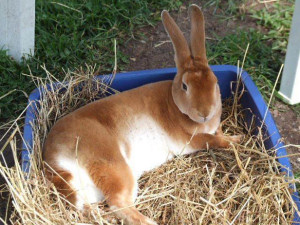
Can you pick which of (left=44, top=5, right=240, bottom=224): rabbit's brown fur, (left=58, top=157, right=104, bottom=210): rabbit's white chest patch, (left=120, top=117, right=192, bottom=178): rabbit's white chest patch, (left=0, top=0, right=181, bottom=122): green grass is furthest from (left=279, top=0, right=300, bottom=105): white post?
(left=58, top=157, right=104, bottom=210): rabbit's white chest patch

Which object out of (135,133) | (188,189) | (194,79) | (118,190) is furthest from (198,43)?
(118,190)

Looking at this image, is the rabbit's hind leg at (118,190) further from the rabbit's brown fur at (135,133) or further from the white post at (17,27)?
the white post at (17,27)

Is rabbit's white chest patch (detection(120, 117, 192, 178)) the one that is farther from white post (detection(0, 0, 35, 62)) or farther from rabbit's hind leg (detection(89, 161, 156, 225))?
white post (detection(0, 0, 35, 62))

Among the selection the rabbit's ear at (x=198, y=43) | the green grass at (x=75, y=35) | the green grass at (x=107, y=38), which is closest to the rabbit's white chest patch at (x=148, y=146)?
the rabbit's ear at (x=198, y=43)

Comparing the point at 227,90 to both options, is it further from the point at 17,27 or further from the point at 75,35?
the point at 17,27

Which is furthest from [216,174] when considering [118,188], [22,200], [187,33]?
[187,33]

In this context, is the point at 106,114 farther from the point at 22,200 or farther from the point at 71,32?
the point at 71,32
